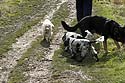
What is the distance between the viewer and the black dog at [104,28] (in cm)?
1387

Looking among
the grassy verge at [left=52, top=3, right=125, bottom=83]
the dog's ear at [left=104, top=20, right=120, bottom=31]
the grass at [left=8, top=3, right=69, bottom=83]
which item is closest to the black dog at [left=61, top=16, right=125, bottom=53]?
the dog's ear at [left=104, top=20, right=120, bottom=31]

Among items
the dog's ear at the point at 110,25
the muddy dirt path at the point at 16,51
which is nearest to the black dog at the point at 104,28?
the dog's ear at the point at 110,25

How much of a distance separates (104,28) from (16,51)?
3.38 meters

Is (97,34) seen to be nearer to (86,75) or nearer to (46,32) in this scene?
(46,32)

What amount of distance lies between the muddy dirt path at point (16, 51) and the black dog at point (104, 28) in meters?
2.03

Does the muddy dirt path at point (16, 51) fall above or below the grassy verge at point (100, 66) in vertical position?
below

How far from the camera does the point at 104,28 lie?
47.2ft

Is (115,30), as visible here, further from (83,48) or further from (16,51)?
(16,51)

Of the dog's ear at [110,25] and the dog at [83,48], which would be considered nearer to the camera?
the dog at [83,48]

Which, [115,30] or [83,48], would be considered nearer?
[83,48]

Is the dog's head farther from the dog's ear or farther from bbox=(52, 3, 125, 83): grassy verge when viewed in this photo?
bbox=(52, 3, 125, 83): grassy verge

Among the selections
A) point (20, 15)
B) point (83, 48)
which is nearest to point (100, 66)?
point (83, 48)

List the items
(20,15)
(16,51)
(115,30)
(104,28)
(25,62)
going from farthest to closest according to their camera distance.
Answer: (20,15)
(16,51)
(104,28)
(25,62)
(115,30)

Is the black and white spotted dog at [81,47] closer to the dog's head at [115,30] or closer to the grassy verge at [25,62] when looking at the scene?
the dog's head at [115,30]
